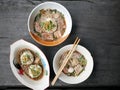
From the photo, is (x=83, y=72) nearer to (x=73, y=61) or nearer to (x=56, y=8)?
(x=73, y=61)

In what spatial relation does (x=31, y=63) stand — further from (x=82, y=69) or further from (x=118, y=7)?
(x=118, y=7)

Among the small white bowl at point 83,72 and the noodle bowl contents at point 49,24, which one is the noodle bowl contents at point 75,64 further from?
the noodle bowl contents at point 49,24

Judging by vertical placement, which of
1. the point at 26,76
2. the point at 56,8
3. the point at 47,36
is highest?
the point at 56,8

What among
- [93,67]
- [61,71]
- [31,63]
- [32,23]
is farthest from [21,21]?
[93,67]

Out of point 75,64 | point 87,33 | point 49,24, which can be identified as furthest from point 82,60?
point 49,24

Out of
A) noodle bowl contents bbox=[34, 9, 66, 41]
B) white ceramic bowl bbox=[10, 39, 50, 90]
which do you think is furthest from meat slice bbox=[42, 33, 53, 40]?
white ceramic bowl bbox=[10, 39, 50, 90]

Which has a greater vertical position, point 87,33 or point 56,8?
point 56,8
